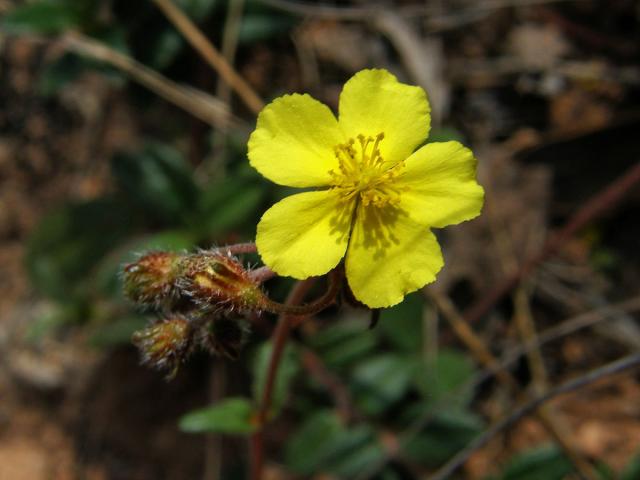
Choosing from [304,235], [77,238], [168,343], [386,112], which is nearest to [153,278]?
[168,343]

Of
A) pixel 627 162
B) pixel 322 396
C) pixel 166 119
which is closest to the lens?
pixel 322 396

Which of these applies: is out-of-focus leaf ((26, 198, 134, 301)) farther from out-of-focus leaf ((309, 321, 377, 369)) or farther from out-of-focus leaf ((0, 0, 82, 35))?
out-of-focus leaf ((309, 321, 377, 369))

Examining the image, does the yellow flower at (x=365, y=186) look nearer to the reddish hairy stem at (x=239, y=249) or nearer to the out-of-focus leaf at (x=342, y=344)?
the reddish hairy stem at (x=239, y=249)

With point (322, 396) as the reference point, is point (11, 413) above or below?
above

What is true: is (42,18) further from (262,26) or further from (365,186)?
(365,186)

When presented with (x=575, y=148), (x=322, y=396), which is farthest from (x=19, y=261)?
(x=575, y=148)

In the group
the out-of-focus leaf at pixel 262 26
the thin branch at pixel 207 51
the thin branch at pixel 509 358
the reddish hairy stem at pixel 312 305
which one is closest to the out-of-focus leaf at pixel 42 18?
the thin branch at pixel 207 51

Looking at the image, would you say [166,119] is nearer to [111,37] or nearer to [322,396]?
[111,37]

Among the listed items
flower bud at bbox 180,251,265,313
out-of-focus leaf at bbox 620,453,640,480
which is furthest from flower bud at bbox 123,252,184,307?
out-of-focus leaf at bbox 620,453,640,480

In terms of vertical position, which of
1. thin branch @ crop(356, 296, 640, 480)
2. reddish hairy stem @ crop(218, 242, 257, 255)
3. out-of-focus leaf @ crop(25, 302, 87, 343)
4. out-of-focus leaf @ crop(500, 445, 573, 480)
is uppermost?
out-of-focus leaf @ crop(25, 302, 87, 343)
